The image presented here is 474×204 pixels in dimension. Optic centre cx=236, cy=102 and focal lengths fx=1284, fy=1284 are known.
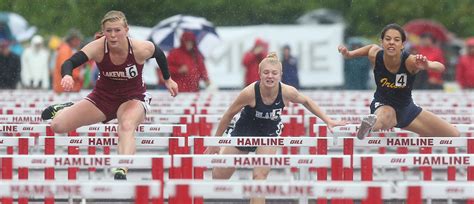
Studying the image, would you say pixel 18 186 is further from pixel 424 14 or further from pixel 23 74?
pixel 424 14

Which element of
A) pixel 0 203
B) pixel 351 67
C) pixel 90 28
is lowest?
pixel 0 203

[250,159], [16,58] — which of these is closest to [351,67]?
[16,58]

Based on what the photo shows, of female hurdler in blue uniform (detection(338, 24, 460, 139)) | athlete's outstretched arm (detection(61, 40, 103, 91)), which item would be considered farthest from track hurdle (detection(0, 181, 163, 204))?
female hurdler in blue uniform (detection(338, 24, 460, 139))

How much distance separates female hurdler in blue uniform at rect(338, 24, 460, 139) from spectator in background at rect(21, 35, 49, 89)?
18.5 metres

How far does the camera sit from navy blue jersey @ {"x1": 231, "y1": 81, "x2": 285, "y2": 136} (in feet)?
40.5

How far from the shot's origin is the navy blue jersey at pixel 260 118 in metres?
12.4

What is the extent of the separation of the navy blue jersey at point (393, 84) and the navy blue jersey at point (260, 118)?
3.76 feet

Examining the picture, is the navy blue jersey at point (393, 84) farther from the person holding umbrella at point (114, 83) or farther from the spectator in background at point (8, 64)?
the spectator in background at point (8, 64)

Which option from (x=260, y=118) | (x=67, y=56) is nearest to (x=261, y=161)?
(x=260, y=118)

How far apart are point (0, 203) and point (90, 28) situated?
1164 inches

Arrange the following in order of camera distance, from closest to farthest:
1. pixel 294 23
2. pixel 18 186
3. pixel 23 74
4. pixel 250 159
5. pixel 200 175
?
pixel 18 186, pixel 250 159, pixel 200 175, pixel 23 74, pixel 294 23

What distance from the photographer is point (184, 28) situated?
27.5 metres

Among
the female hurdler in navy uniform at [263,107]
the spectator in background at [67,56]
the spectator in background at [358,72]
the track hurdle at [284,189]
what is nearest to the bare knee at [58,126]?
the female hurdler in navy uniform at [263,107]

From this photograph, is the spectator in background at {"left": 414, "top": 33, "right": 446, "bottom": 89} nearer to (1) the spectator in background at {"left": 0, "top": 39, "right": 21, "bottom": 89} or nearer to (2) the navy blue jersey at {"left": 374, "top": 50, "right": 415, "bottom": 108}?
(1) the spectator in background at {"left": 0, "top": 39, "right": 21, "bottom": 89}
